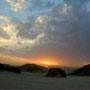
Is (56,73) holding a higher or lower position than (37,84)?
higher

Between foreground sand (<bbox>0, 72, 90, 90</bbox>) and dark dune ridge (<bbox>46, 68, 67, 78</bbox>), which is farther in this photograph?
dark dune ridge (<bbox>46, 68, 67, 78</bbox>)

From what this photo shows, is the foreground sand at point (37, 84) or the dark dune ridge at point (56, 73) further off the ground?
the dark dune ridge at point (56, 73)

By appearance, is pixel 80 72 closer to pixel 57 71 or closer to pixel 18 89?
pixel 57 71

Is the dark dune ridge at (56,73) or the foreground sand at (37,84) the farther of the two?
the dark dune ridge at (56,73)

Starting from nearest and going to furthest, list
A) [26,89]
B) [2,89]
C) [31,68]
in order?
[2,89], [26,89], [31,68]

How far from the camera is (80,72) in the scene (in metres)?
→ 29.5

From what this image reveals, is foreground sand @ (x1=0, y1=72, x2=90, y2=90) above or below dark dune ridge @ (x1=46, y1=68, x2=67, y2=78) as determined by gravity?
below

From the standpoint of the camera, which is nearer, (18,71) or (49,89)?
(49,89)

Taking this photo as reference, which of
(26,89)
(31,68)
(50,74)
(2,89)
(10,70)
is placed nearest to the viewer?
(2,89)

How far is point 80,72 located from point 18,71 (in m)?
9.96

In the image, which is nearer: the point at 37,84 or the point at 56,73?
the point at 37,84

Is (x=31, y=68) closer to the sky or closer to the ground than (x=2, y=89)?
closer to the sky

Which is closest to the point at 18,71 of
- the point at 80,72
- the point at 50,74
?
the point at 50,74

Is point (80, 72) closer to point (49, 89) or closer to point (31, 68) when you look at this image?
point (31, 68)
